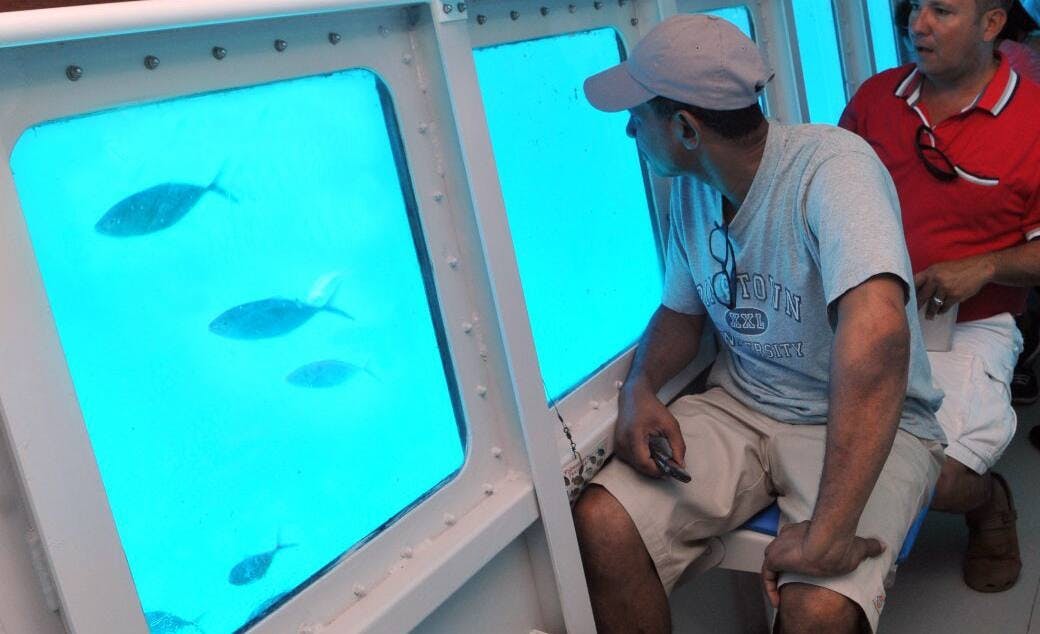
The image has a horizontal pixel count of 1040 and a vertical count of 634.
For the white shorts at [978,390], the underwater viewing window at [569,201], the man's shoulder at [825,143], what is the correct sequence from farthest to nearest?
the white shorts at [978,390], the underwater viewing window at [569,201], the man's shoulder at [825,143]

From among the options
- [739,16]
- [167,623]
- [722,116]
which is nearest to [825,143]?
[722,116]

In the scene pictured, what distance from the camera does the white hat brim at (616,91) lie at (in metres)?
1.96

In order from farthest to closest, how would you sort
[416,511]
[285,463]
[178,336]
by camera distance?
[416,511] → [285,463] → [178,336]

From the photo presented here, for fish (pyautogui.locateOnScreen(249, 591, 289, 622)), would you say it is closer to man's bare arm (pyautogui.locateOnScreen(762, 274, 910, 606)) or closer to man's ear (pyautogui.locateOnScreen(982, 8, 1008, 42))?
man's bare arm (pyautogui.locateOnScreen(762, 274, 910, 606))

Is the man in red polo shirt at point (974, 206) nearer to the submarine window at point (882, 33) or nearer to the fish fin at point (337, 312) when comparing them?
the submarine window at point (882, 33)

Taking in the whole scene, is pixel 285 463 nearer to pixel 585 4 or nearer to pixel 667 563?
pixel 667 563

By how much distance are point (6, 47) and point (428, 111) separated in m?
0.75

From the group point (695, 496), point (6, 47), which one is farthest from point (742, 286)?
point (6, 47)

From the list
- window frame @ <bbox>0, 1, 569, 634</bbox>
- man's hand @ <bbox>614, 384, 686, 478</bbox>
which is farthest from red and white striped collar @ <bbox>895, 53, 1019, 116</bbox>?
window frame @ <bbox>0, 1, 569, 634</bbox>

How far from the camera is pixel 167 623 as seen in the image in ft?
4.36

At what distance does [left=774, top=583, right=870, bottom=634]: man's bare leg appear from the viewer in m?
1.79

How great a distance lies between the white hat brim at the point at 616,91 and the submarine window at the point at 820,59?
4.51ft

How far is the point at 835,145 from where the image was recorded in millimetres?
1924

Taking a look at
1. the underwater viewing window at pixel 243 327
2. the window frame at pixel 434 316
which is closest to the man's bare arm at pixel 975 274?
the window frame at pixel 434 316
